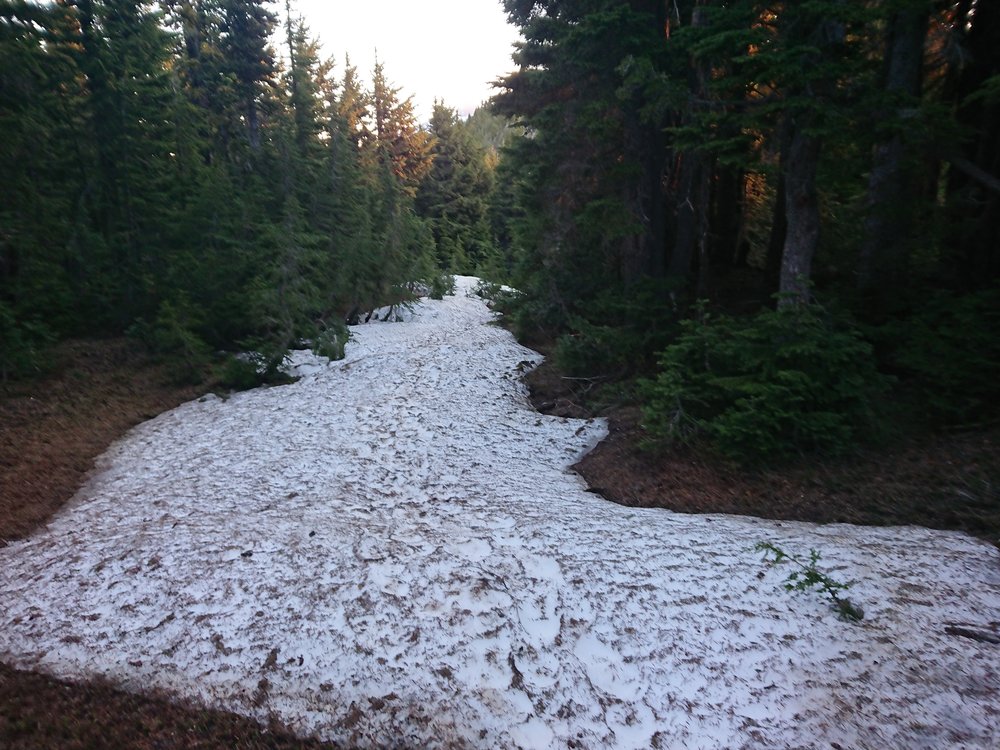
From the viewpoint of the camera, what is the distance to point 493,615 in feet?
14.6

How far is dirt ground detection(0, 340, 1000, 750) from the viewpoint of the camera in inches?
139

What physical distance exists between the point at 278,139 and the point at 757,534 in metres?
18.1

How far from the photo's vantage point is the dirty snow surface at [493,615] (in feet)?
11.2

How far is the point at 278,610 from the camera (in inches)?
181

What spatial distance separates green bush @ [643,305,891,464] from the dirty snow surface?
1.16m

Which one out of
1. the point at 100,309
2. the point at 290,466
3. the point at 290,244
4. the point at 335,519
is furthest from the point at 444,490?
the point at 100,309

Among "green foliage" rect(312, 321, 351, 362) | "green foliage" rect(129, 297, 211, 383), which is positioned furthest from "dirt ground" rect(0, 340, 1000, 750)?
"green foliage" rect(312, 321, 351, 362)

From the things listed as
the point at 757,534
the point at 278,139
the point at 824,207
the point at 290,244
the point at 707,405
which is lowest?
the point at 757,534

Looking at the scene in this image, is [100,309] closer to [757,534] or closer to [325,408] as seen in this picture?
[325,408]

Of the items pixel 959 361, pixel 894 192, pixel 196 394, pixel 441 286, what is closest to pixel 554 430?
pixel 959 361

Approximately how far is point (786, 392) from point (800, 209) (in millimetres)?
2935

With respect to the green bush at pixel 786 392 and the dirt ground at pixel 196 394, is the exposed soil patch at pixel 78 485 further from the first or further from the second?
the green bush at pixel 786 392

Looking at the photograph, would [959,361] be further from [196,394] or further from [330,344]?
[196,394]

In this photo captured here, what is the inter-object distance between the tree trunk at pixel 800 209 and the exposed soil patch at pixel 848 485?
2292 millimetres
